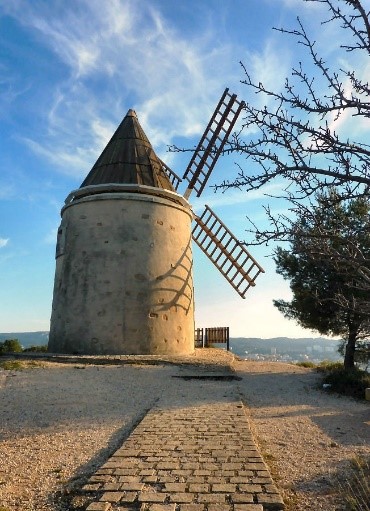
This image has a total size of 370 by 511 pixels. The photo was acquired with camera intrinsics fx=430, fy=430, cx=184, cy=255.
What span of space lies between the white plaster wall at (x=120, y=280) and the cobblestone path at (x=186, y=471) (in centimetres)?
721

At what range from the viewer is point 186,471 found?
3.89m

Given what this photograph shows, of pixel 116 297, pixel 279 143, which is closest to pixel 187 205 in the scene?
pixel 116 297

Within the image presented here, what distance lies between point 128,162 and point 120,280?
4.39 meters

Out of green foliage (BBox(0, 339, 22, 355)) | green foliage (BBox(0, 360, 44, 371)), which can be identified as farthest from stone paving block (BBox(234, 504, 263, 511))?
green foliage (BBox(0, 339, 22, 355))

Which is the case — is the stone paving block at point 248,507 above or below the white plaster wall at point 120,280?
below

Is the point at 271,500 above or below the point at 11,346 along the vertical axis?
below

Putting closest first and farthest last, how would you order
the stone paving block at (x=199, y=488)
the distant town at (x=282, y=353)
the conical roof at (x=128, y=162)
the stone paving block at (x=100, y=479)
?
the stone paving block at (x=199, y=488), the stone paving block at (x=100, y=479), the conical roof at (x=128, y=162), the distant town at (x=282, y=353)

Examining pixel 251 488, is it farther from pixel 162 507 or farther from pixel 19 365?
pixel 19 365

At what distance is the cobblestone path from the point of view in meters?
3.24

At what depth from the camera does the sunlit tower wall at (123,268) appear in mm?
13172

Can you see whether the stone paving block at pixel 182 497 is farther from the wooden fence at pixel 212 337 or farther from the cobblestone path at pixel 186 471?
the wooden fence at pixel 212 337

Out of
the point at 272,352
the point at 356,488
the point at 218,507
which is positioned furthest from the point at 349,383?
the point at 272,352

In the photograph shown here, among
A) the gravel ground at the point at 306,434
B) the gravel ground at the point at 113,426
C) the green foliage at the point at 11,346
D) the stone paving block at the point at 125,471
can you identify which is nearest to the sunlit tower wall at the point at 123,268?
the gravel ground at the point at 113,426

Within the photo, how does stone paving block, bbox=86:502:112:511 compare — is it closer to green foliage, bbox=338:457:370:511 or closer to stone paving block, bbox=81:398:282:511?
stone paving block, bbox=81:398:282:511
